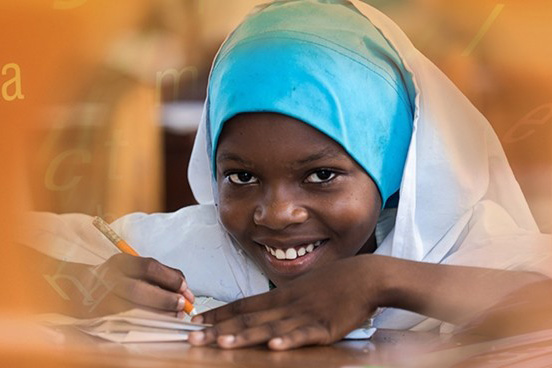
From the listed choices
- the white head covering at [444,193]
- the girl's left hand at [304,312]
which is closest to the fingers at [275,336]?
the girl's left hand at [304,312]

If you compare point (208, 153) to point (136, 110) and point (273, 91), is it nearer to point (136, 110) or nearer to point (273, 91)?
point (273, 91)

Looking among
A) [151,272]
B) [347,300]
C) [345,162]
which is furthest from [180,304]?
[345,162]

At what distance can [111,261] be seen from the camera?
0.71 m

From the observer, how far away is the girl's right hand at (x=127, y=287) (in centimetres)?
60

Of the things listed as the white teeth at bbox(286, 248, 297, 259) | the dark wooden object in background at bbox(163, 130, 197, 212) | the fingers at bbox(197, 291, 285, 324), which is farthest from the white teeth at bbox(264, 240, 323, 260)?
the fingers at bbox(197, 291, 285, 324)

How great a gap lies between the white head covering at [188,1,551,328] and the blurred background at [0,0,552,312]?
205 millimetres

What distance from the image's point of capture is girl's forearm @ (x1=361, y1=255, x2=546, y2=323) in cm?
66

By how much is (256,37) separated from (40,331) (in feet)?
1.27

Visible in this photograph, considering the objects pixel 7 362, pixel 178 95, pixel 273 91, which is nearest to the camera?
pixel 7 362

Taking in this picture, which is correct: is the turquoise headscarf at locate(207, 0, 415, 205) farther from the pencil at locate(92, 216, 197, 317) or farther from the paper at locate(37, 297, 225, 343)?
the paper at locate(37, 297, 225, 343)

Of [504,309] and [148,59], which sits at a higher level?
[148,59]

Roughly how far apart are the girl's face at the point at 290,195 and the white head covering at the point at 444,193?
0.05 m

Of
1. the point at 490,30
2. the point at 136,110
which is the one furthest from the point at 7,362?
the point at 490,30

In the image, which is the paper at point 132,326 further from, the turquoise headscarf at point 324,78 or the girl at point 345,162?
the turquoise headscarf at point 324,78
